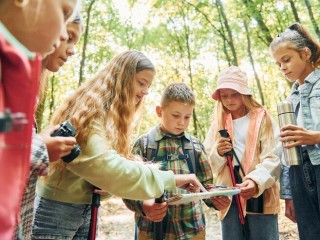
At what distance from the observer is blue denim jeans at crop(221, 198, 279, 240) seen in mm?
2953

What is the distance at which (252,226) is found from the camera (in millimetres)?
3004

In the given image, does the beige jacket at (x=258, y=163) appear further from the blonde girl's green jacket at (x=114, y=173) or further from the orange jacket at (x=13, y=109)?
the orange jacket at (x=13, y=109)

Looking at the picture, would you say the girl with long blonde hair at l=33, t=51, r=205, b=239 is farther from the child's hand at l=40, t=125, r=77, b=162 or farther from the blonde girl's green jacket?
the child's hand at l=40, t=125, r=77, b=162

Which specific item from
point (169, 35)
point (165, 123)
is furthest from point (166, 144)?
point (169, 35)

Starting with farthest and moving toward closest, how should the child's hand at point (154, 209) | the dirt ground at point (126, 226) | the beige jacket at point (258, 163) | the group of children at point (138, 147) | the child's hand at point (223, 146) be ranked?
1. the dirt ground at point (126, 226)
2. the child's hand at point (223, 146)
3. the beige jacket at point (258, 163)
4. the child's hand at point (154, 209)
5. the group of children at point (138, 147)

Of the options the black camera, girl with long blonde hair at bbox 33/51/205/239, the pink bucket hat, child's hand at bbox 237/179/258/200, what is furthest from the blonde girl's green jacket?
the pink bucket hat

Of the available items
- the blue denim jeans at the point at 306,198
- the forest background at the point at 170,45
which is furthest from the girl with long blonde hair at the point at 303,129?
the forest background at the point at 170,45

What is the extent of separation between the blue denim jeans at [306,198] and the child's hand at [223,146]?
2.00ft

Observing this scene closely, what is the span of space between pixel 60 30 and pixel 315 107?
2.27 meters

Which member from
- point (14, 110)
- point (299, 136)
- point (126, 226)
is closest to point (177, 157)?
point (299, 136)

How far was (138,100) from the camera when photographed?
2705 mm

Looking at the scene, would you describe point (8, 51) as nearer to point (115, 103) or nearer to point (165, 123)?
point (115, 103)

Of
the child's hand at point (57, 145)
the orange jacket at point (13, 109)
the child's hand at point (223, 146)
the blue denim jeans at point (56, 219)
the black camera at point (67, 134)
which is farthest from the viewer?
the child's hand at point (223, 146)

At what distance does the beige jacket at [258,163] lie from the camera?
2943 millimetres
